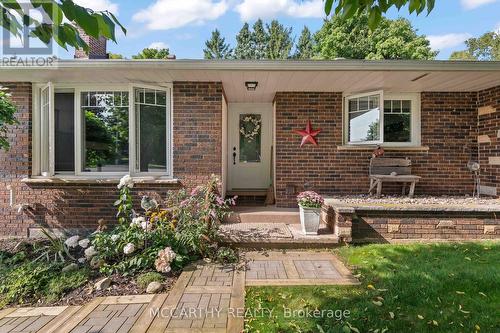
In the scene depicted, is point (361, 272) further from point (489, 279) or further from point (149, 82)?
point (149, 82)

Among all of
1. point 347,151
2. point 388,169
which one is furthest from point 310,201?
point 388,169

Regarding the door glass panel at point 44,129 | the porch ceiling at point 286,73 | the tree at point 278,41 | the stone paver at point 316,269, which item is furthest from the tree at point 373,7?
the tree at point 278,41

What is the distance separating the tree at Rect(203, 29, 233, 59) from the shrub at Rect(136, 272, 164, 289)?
3185cm

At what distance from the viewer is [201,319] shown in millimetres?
2695

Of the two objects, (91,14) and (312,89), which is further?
(312,89)

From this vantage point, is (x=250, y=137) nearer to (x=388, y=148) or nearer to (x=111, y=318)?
(x=388, y=148)

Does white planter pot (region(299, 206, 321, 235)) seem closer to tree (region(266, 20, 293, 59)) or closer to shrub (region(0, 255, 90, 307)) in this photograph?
shrub (region(0, 255, 90, 307))

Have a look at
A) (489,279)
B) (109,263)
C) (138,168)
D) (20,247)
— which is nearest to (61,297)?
(109,263)

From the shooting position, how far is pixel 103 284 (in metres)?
3.48

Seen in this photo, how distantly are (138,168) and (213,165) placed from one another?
136 centimetres

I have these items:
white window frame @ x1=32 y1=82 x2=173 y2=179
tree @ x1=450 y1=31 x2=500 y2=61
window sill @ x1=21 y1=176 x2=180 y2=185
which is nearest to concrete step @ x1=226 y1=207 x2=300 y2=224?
window sill @ x1=21 y1=176 x2=180 y2=185

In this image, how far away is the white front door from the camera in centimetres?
757

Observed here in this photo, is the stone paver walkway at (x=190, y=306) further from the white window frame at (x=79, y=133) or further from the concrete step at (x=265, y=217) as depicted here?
the white window frame at (x=79, y=133)

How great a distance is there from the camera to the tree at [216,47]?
32781mm
